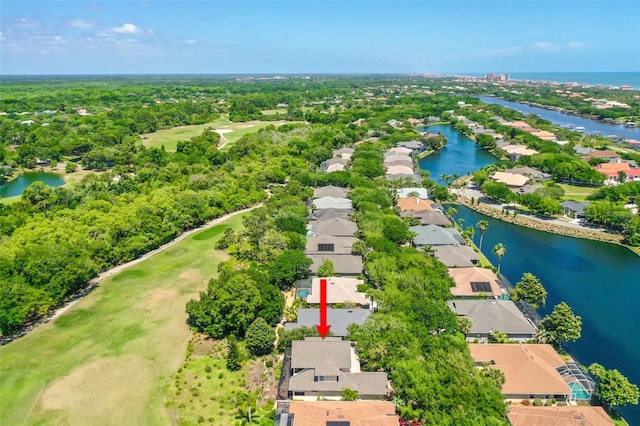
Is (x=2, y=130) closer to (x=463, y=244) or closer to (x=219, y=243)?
(x=219, y=243)

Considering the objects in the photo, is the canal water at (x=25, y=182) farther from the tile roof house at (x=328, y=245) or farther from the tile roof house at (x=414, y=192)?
the tile roof house at (x=414, y=192)

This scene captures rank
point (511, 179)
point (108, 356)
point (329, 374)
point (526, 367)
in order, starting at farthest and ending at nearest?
point (511, 179)
point (108, 356)
point (526, 367)
point (329, 374)

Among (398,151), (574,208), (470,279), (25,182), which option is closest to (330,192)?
(470,279)

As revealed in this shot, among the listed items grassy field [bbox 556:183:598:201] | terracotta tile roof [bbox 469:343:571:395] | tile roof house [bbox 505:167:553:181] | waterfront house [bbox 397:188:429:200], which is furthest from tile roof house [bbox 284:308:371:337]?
tile roof house [bbox 505:167:553:181]

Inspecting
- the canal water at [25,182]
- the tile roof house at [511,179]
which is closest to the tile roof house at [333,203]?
the tile roof house at [511,179]

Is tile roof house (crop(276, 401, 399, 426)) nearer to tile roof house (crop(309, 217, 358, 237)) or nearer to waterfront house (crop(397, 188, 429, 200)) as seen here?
tile roof house (crop(309, 217, 358, 237))

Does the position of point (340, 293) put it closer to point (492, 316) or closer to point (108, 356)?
point (492, 316)

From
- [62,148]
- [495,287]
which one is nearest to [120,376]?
[495,287]
